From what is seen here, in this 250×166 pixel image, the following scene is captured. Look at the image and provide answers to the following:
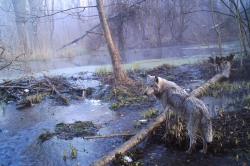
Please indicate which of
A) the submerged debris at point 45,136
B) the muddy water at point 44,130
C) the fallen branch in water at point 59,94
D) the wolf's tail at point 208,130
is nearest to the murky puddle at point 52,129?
the muddy water at point 44,130

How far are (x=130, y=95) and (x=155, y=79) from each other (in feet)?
17.4

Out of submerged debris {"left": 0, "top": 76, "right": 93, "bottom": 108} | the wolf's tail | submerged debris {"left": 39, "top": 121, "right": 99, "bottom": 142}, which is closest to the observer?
the wolf's tail

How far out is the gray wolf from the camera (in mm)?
6855

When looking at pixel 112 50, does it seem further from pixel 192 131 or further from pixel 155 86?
pixel 192 131

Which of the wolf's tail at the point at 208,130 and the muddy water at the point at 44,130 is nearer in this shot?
the wolf's tail at the point at 208,130

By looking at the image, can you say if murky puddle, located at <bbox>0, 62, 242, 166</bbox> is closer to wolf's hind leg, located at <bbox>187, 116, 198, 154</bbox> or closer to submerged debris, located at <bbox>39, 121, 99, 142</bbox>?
submerged debris, located at <bbox>39, 121, 99, 142</bbox>

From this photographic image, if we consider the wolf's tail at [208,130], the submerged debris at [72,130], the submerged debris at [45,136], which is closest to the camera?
the wolf's tail at [208,130]

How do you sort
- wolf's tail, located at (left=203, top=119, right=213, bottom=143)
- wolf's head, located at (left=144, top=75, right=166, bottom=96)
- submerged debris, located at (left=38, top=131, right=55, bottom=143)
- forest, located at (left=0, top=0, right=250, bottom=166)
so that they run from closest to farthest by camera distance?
wolf's tail, located at (left=203, top=119, right=213, bottom=143) < forest, located at (left=0, top=0, right=250, bottom=166) < wolf's head, located at (left=144, top=75, right=166, bottom=96) < submerged debris, located at (left=38, top=131, right=55, bottom=143)

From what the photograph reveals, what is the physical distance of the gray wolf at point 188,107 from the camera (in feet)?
22.5

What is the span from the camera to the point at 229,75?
14.7m

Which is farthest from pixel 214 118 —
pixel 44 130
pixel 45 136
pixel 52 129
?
pixel 44 130

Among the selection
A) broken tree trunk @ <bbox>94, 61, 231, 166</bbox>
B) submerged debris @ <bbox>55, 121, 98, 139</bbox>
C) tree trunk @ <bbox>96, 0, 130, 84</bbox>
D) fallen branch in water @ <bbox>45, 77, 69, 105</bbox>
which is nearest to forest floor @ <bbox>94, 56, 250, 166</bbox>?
broken tree trunk @ <bbox>94, 61, 231, 166</bbox>

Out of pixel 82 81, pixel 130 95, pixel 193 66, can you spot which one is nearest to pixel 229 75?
pixel 193 66

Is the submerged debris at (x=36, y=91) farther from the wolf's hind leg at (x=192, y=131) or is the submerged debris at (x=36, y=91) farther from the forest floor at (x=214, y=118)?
the wolf's hind leg at (x=192, y=131)
